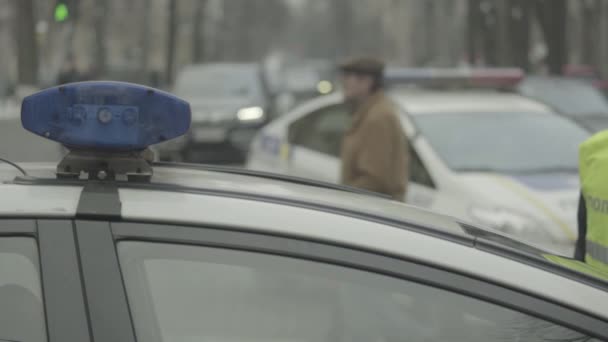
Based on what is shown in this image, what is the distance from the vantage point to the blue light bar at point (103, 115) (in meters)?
2.30

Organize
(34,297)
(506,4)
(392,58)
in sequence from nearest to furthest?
1. (34,297)
2. (506,4)
3. (392,58)

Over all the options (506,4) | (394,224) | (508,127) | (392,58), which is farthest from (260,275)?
(392,58)

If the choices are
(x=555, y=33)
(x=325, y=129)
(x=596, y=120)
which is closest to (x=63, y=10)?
(x=596, y=120)

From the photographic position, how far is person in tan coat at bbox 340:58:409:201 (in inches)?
242

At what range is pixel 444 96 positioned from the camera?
8.07 meters

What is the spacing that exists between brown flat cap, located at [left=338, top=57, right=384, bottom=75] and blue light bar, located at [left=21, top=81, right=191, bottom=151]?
4.01 meters

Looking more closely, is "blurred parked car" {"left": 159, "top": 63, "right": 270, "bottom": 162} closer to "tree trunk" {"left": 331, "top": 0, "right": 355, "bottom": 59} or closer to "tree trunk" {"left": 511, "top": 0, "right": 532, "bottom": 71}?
"tree trunk" {"left": 511, "top": 0, "right": 532, "bottom": 71}

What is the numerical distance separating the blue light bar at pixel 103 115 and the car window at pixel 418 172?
4613 millimetres

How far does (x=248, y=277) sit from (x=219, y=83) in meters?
15.7

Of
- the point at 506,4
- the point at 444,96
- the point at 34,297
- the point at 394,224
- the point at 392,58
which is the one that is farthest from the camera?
the point at 392,58

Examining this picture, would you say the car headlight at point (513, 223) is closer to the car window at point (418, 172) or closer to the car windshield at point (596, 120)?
the car window at point (418, 172)

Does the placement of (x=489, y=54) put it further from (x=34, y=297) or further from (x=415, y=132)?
(x=34, y=297)

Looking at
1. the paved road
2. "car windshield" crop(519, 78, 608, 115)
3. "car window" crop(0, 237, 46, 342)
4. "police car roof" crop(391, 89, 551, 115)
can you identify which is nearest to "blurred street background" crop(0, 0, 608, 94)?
the paved road

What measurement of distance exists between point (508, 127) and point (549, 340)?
558cm
